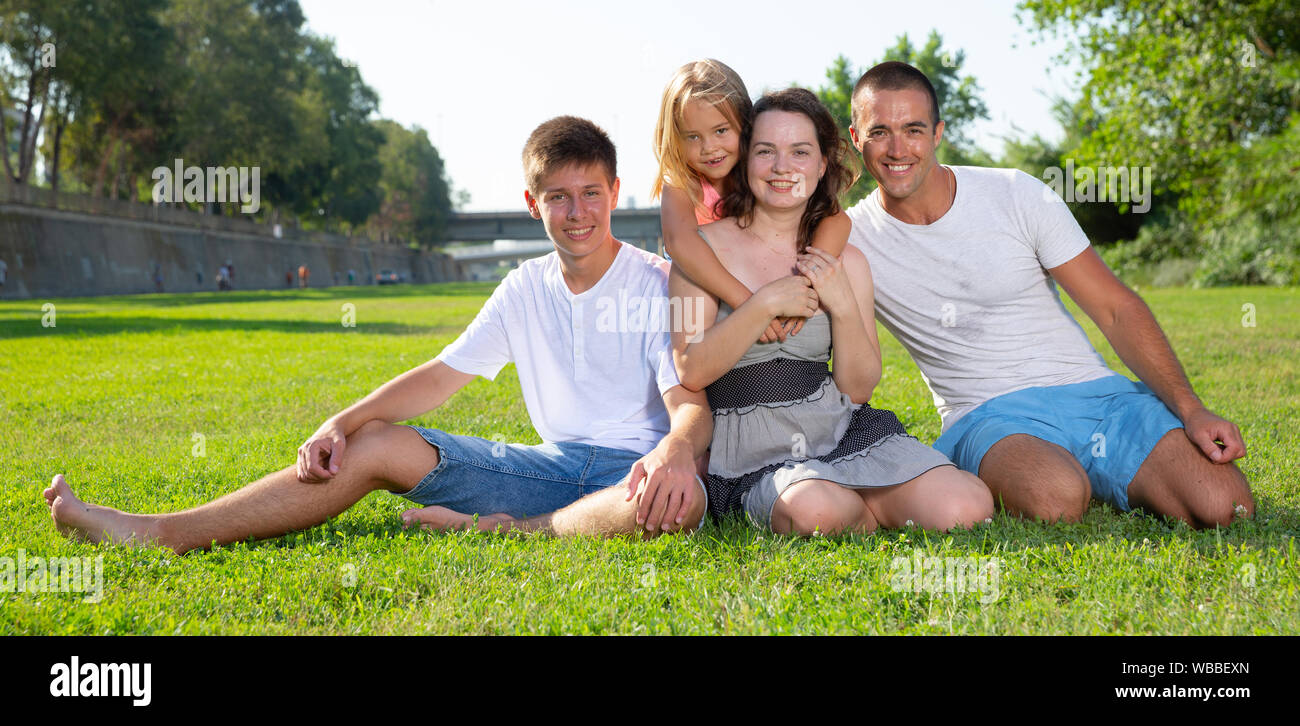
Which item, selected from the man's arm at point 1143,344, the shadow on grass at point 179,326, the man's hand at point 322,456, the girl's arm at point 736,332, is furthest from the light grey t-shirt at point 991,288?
the shadow on grass at point 179,326

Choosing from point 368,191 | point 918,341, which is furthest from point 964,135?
point 918,341

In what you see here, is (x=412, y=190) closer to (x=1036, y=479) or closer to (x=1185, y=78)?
(x=1185, y=78)

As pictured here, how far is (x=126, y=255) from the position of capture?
166 feet

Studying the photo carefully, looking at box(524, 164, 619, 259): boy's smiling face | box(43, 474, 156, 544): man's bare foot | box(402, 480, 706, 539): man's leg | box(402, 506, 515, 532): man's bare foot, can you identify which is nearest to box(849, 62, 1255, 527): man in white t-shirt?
box(524, 164, 619, 259): boy's smiling face

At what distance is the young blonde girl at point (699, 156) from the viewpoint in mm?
4496

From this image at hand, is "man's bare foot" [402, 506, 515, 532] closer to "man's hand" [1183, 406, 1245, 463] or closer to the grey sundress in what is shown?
the grey sundress

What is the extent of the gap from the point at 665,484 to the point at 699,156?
1971mm

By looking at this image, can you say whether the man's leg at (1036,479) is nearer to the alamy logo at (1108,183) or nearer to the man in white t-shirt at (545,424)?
the man in white t-shirt at (545,424)

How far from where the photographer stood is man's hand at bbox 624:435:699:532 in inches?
154

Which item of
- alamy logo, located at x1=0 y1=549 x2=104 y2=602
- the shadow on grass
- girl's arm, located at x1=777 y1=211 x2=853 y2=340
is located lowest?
alamy logo, located at x1=0 y1=549 x2=104 y2=602
